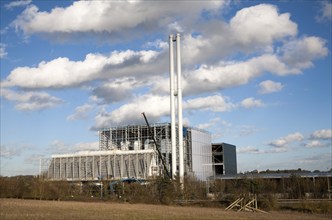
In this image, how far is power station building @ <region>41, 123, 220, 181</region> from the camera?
99000 mm

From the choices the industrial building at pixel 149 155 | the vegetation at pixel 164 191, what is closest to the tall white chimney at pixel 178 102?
the industrial building at pixel 149 155

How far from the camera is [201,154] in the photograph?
107 metres

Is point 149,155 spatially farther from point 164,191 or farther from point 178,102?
point 164,191

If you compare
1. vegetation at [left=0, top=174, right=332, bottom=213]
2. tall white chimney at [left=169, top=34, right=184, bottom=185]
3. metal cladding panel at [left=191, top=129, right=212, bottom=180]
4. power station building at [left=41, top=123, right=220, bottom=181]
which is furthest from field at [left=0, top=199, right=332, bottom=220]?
metal cladding panel at [left=191, top=129, right=212, bottom=180]

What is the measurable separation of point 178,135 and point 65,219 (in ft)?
202

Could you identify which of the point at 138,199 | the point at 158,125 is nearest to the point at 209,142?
the point at 158,125

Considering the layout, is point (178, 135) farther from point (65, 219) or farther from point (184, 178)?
point (65, 219)

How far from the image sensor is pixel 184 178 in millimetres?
78562

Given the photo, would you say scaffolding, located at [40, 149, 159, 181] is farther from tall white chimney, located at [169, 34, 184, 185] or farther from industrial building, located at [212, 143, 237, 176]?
industrial building, located at [212, 143, 237, 176]

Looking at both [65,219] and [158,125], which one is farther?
[158,125]

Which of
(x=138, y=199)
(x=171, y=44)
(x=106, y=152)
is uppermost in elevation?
(x=171, y=44)

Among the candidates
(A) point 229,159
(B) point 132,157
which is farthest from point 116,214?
(A) point 229,159

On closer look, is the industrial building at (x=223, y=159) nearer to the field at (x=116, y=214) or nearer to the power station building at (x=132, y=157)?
the power station building at (x=132, y=157)

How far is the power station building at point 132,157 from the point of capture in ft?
325
